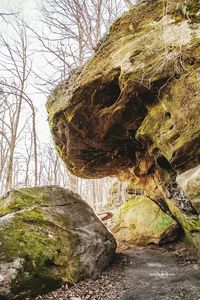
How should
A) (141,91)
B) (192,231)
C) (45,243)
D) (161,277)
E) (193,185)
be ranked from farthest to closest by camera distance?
(192,231), (141,91), (161,277), (45,243), (193,185)

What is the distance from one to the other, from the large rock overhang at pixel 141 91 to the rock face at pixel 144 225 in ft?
8.67

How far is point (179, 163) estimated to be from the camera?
5441mm

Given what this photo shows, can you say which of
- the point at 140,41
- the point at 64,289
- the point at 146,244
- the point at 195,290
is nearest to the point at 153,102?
the point at 140,41

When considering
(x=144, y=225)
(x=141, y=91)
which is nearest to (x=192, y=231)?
(x=144, y=225)

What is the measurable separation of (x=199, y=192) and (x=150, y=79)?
2641 mm

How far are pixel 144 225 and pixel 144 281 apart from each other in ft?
13.9

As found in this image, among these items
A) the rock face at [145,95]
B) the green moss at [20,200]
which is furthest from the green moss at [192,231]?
the green moss at [20,200]

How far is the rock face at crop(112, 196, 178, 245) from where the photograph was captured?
8.80 meters

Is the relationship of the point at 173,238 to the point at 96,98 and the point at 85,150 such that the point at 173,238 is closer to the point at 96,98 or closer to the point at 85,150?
the point at 85,150

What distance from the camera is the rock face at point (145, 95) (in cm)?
530

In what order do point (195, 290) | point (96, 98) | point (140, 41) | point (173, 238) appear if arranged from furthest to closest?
point (173, 238)
point (96, 98)
point (140, 41)
point (195, 290)

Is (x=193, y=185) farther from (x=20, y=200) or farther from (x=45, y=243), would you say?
(x=20, y=200)

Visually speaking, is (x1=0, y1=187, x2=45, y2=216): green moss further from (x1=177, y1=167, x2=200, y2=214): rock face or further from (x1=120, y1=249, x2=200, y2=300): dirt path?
(x1=177, y1=167, x2=200, y2=214): rock face

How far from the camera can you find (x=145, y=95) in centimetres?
632
